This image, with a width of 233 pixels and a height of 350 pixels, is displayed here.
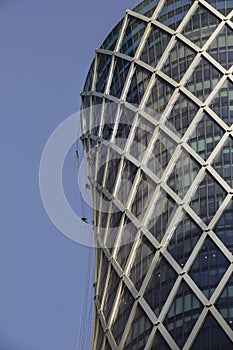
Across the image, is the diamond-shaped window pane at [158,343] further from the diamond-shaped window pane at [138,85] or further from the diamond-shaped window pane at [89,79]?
the diamond-shaped window pane at [89,79]

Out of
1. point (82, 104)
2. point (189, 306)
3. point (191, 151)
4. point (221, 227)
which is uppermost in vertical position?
point (82, 104)

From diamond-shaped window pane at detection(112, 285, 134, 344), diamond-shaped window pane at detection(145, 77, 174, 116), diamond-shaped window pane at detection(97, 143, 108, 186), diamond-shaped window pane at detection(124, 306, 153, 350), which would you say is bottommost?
diamond-shaped window pane at detection(124, 306, 153, 350)

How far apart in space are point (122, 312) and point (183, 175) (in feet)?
40.5

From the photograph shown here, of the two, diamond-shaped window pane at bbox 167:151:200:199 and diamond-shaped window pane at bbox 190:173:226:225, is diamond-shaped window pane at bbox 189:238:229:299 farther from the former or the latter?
diamond-shaped window pane at bbox 167:151:200:199

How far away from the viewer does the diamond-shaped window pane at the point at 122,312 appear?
368 feet

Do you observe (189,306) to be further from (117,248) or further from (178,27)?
(178,27)

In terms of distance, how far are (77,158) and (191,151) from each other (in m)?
19.9

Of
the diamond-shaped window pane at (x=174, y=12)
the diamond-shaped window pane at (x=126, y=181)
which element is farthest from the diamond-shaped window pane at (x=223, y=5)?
the diamond-shaped window pane at (x=126, y=181)

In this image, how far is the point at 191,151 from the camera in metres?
116

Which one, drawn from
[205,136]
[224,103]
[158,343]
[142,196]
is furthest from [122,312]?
[224,103]

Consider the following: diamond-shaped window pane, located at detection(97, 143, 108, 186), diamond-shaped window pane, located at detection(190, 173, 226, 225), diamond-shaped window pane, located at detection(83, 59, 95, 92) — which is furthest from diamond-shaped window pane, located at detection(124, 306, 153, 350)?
diamond-shaped window pane, located at detection(83, 59, 95, 92)

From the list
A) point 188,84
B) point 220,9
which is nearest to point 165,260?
point 188,84

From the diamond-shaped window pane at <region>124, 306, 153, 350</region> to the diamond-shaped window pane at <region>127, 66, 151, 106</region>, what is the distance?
1976 cm

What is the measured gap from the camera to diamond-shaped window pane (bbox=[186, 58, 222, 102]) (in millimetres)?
118562
